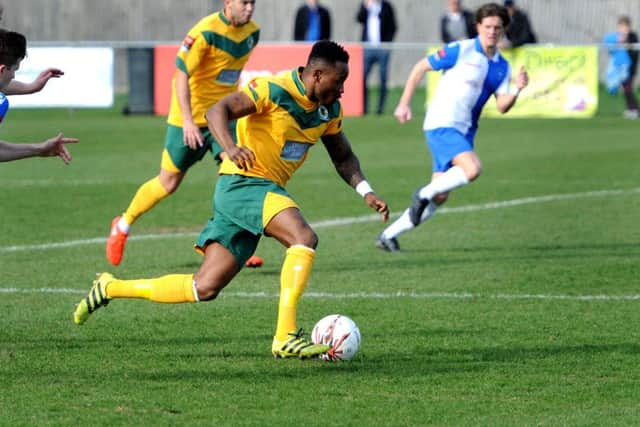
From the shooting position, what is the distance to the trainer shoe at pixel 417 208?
35.0ft

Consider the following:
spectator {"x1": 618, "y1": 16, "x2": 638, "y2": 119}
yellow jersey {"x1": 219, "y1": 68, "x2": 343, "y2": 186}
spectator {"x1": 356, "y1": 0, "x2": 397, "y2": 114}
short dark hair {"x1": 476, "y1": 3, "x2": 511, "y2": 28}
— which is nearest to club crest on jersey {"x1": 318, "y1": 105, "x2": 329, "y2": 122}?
yellow jersey {"x1": 219, "y1": 68, "x2": 343, "y2": 186}

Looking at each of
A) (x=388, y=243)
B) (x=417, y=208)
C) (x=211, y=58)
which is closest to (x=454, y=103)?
(x=417, y=208)

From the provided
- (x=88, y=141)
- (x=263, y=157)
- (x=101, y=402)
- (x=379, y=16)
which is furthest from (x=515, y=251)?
(x=379, y=16)

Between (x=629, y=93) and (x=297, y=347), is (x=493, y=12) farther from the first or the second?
(x=629, y=93)

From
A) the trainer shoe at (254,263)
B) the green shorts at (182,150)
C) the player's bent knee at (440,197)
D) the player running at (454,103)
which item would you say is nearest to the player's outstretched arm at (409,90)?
the player running at (454,103)

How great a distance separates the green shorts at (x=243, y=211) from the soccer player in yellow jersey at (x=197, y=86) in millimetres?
2967

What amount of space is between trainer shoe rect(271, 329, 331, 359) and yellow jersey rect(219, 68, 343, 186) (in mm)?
859

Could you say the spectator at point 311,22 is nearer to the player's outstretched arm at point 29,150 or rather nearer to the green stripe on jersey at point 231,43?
the green stripe on jersey at point 231,43

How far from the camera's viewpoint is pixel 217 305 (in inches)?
Answer: 328

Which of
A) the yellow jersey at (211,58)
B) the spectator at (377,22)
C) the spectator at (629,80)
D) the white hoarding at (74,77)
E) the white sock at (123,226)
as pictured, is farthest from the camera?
the spectator at (377,22)

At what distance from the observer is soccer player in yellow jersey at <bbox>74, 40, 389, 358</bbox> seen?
655 cm

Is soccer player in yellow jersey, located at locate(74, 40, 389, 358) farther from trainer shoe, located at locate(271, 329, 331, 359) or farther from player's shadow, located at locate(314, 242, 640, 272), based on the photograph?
player's shadow, located at locate(314, 242, 640, 272)

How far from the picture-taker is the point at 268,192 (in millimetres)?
6734

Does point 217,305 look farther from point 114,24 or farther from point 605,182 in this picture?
point 114,24
